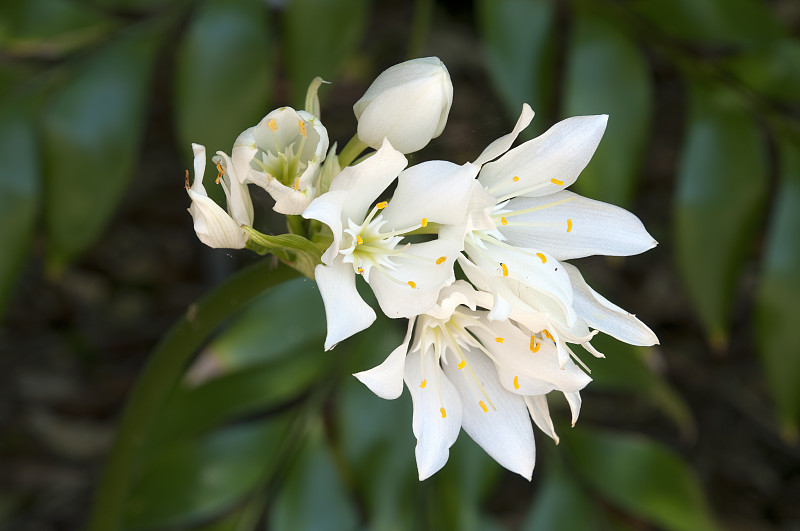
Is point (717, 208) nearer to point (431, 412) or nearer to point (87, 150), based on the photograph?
point (431, 412)

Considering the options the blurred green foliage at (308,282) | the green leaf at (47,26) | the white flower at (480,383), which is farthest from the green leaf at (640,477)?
the green leaf at (47,26)

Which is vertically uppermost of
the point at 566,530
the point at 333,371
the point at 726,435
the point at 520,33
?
the point at 520,33

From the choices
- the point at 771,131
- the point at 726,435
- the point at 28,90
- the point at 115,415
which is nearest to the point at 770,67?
the point at 771,131

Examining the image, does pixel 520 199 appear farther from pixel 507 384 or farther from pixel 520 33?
pixel 520 33

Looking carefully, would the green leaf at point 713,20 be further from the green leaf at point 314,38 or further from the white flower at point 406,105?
the white flower at point 406,105

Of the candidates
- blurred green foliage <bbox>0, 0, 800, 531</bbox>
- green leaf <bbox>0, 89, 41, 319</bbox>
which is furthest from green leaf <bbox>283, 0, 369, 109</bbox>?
green leaf <bbox>0, 89, 41, 319</bbox>

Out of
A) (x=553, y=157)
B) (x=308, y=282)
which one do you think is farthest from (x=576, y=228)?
(x=308, y=282)
